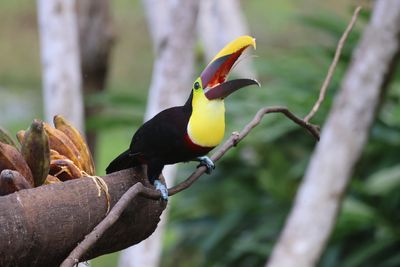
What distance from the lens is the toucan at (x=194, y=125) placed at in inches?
67.9

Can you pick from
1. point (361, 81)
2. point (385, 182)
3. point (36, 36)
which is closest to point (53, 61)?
point (361, 81)

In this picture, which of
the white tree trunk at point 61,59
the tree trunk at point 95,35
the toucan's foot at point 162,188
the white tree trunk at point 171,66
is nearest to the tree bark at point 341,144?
the white tree trunk at point 171,66

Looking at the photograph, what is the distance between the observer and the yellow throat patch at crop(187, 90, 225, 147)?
1.72 metres

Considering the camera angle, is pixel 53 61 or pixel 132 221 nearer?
pixel 132 221

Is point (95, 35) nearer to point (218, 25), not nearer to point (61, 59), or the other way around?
point (61, 59)

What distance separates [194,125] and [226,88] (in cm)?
9

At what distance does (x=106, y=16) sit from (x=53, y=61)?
66cm

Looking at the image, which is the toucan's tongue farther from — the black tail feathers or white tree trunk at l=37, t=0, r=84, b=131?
white tree trunk at l=37, t=0, r=84, b=131

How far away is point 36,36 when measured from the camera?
39.8ft

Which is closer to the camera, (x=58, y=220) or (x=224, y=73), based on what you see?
(x=58, y=220)

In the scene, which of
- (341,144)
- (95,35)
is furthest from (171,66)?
(95,35)

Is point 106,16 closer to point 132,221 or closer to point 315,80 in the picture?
point 315,80

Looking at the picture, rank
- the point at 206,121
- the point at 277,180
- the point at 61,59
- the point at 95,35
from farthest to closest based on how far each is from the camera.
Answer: the point at 277,180 < the point at 95,35 < the point at 61,59 < the point at 206,121

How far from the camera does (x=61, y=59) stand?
3.60 m
